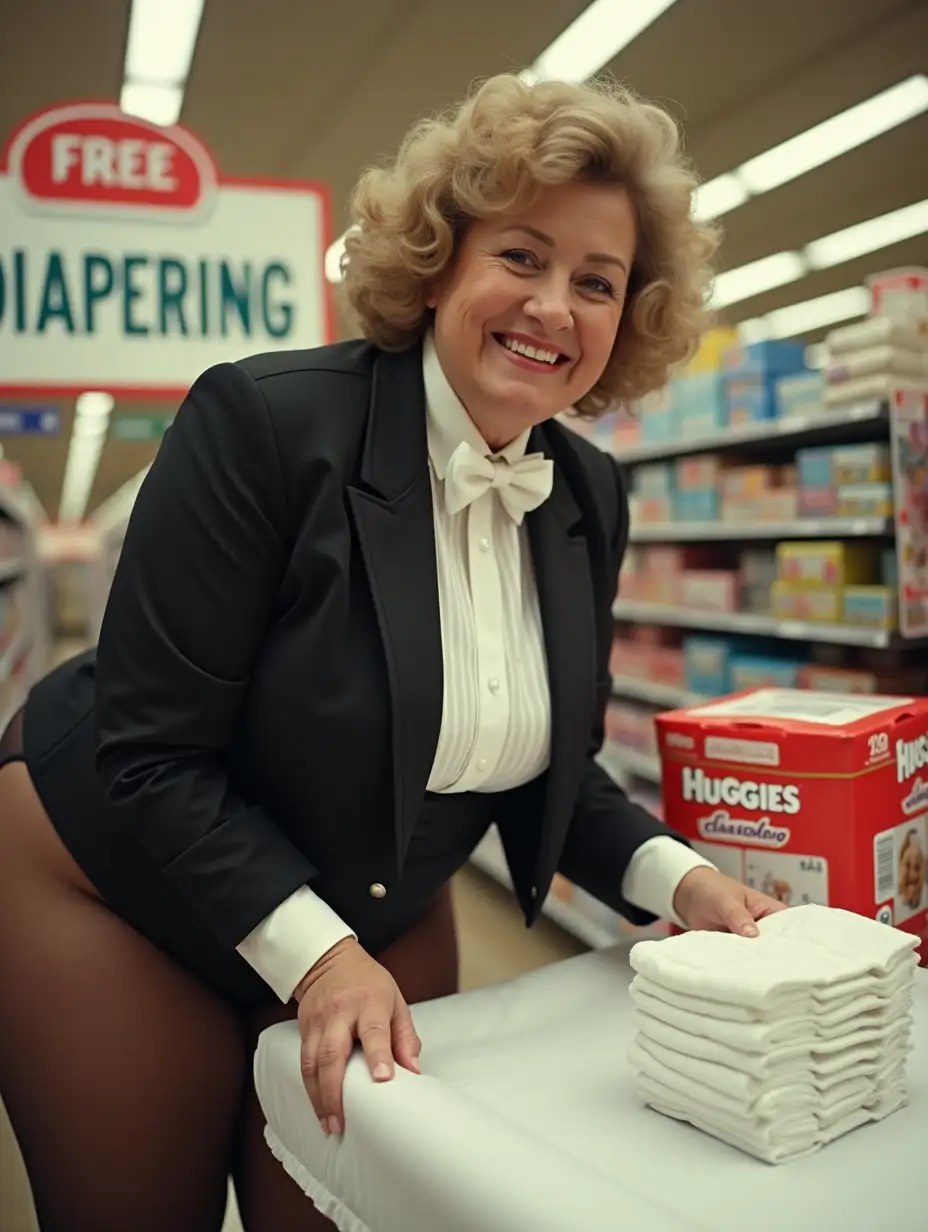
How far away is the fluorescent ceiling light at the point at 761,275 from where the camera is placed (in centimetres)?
1053

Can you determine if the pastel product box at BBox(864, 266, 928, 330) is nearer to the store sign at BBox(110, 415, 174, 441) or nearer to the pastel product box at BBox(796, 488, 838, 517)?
the pastel product box at BBox(796, 488, 838, 517)

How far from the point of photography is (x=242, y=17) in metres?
5.82

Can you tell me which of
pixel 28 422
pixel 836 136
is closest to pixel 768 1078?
pixel 28 422

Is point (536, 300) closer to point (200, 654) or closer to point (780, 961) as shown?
point (200, 654)

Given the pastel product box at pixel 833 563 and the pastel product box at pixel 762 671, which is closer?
the pastel product box at pixel 833 563

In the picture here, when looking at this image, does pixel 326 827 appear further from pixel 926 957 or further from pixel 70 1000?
pixel 926 957

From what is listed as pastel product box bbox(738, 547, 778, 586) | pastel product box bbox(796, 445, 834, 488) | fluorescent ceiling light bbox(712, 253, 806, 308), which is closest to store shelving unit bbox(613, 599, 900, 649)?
pastel product box bbox(738, 547, 778, 586)

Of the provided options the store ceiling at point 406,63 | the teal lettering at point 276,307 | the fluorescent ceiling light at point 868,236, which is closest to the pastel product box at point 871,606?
the teal lettering at point 276,307

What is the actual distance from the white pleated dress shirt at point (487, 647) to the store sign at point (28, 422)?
3.39 m

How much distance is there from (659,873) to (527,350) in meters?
0.74

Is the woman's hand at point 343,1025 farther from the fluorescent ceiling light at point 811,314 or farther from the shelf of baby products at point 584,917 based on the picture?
the fluorescent ceiling light at point 811,314

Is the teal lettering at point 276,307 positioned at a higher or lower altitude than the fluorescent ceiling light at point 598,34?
lower

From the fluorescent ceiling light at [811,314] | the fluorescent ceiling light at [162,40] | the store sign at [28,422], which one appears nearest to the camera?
the store sign at [28,422]

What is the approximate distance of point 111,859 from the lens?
140cm
